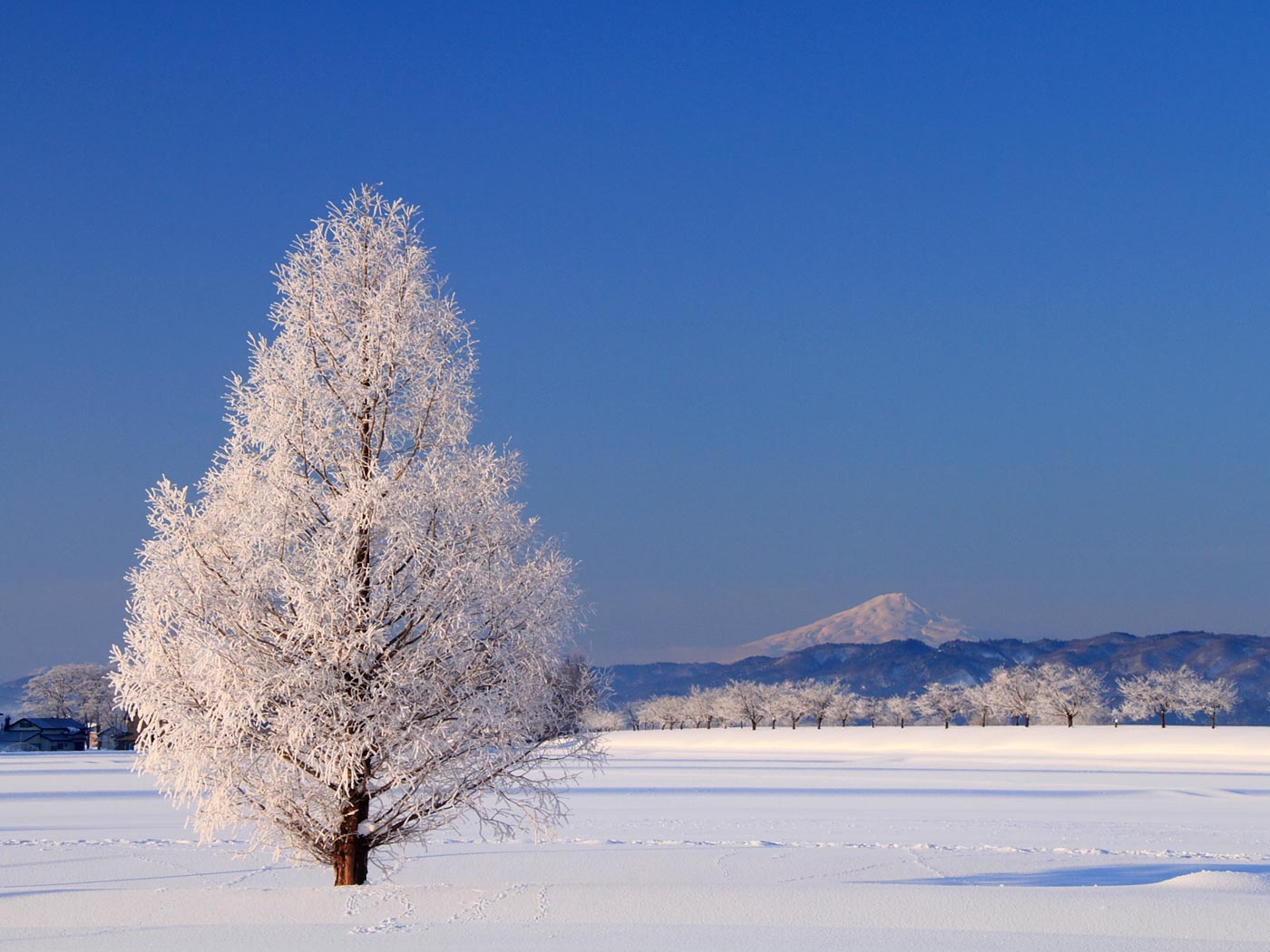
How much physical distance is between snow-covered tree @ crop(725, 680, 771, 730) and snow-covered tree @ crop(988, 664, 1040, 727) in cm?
2891

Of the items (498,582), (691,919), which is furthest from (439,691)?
(691,919)

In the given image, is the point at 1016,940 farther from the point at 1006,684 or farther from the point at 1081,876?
the point at 1006,684

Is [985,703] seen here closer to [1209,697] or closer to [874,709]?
[874,709]

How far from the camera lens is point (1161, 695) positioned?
10738cm

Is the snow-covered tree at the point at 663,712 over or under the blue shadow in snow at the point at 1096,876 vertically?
under

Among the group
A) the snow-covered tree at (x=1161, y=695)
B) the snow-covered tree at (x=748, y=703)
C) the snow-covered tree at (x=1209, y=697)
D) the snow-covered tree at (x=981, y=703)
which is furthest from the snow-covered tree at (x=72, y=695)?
the snow-covered tree at (x=1209, y=697)

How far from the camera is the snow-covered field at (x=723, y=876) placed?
980 centimetres

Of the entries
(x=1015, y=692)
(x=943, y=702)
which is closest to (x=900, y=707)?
(x=943, y=702)

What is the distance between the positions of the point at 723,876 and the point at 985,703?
115m

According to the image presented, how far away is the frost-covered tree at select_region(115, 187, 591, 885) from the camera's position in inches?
492

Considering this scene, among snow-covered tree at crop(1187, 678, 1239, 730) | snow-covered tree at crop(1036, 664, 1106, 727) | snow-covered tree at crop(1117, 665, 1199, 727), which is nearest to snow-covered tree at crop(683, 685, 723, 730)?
snow-covered tree at crop(1036, 664, 1106, 727)

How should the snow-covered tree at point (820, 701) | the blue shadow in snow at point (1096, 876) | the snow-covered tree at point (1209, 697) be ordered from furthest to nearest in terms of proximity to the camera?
the snow-covered tree at point (820, 701)
the snow-covered tree at point (1209, 697)
the blue shadow in snow at point (1096, 876)

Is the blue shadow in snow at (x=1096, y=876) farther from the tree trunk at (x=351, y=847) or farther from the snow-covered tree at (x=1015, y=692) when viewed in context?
the snow-covered tree at (x=1015, y=692)

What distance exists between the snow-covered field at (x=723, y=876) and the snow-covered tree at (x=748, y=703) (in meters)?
93.7
